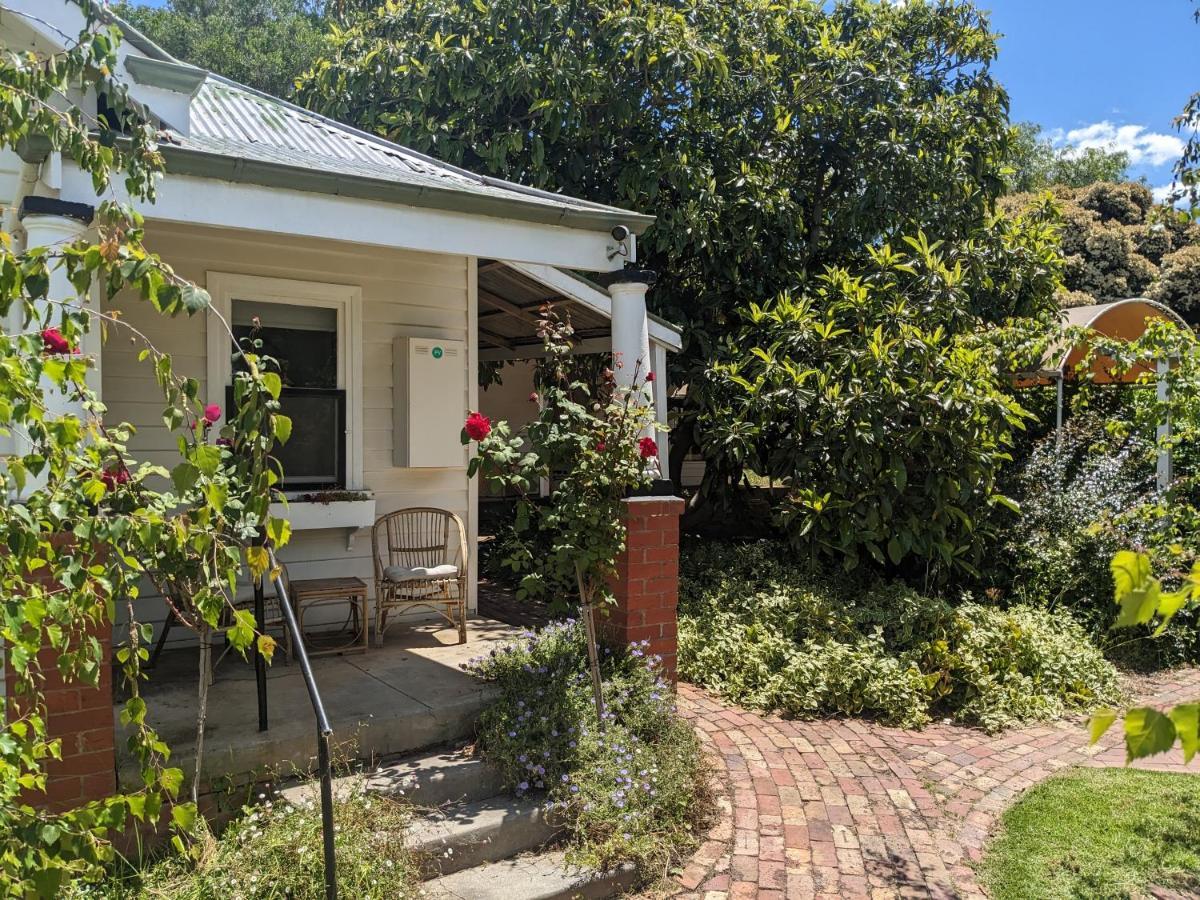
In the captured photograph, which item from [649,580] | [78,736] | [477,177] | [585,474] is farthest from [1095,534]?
[78,736]

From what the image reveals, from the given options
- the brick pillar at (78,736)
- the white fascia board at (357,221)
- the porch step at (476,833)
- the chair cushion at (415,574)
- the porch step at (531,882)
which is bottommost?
the porch step at (531,882)

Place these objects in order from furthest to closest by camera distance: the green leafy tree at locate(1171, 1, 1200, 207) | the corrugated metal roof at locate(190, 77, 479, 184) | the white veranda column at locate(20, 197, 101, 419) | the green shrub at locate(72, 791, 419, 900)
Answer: the corrugated metal roof at locate(190, 77, 479, 184)
the green leafy tree at locate(1171, 1, 1200, 207)
the white veranda column at locate(20, 197, 101, 419)
the green shrub at locate(72, 791, 419, 900)

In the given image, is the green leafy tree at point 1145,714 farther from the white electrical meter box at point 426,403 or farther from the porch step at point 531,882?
the white electrical meter box at point 426,403

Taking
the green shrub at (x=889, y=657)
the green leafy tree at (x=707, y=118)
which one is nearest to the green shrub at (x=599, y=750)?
the green shrub at (x=889, y=657)

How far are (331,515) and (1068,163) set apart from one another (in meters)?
36.0

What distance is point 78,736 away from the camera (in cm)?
288

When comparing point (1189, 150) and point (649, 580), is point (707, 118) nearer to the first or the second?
point (1189, 150)

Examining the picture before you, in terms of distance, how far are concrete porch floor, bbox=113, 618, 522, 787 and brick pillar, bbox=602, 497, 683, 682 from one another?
812 mm

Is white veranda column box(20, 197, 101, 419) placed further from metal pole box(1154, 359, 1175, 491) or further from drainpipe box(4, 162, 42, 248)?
metal pole box(1154, 359, 1175, 491)

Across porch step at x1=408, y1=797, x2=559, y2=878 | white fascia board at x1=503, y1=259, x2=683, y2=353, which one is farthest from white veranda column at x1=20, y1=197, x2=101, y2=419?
white fascia board at x1=503, y1=259, x2=683, y2=353

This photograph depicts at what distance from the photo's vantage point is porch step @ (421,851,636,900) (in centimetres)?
310

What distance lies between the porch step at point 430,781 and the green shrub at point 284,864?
220 millimetres

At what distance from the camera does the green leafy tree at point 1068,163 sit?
3194 centimetres

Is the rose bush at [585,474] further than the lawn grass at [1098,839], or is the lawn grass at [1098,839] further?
the rose bush at [585,474]
